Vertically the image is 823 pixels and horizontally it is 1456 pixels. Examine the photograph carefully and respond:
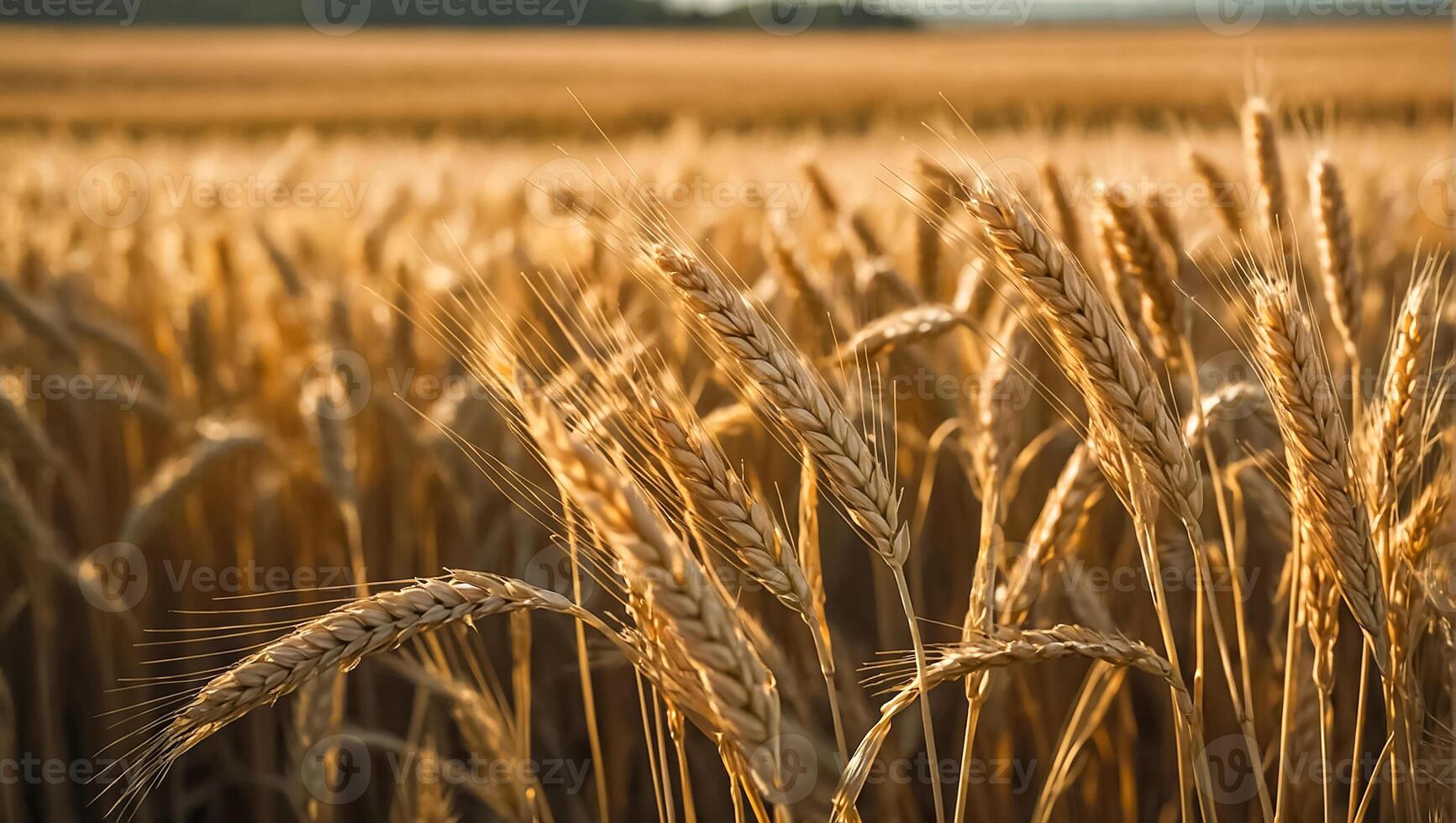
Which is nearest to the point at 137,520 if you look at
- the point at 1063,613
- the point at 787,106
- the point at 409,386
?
the point at 409,386

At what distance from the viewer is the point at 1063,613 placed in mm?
2705
